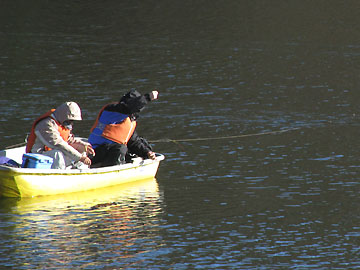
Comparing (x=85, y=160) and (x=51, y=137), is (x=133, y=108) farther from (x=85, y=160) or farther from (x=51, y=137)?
(x=51, y=137)

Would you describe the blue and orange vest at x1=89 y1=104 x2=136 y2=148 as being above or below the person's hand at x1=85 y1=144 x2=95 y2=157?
above

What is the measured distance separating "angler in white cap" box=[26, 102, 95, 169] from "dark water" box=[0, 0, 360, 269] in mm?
674

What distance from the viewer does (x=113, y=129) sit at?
578 inches

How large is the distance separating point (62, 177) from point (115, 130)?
128 centimetres

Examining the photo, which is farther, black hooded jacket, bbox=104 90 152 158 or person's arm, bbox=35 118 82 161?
black hooded jacket, bbox=104 90 152 158

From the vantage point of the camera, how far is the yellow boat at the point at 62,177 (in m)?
13.5

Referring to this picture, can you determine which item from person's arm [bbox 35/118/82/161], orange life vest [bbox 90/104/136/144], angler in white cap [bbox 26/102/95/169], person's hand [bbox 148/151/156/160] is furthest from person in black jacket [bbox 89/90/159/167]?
person's arm [bbox 35/118/82/161]

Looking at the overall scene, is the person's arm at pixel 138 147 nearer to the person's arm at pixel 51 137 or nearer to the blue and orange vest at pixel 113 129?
the blue and orange vest at pixel 113 129

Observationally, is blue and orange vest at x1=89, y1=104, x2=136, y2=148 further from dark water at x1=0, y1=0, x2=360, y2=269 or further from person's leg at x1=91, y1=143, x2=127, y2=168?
dark water at x1=0, y1=0, x2=360, y2=269

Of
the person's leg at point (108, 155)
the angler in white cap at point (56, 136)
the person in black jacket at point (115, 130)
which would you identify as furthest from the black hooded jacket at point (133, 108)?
the angler in white cap at point (56, 136)

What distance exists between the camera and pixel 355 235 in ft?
39.9

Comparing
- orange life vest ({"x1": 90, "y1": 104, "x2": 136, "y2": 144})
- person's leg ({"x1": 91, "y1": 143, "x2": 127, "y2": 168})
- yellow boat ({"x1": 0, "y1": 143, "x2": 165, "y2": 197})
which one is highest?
orange life vest ({"x1": 90, "y1": 104, "x2": 136, "y2": 144})

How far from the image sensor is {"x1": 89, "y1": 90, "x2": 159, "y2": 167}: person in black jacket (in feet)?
48.1

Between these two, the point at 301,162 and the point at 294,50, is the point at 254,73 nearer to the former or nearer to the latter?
the point at 294,50
